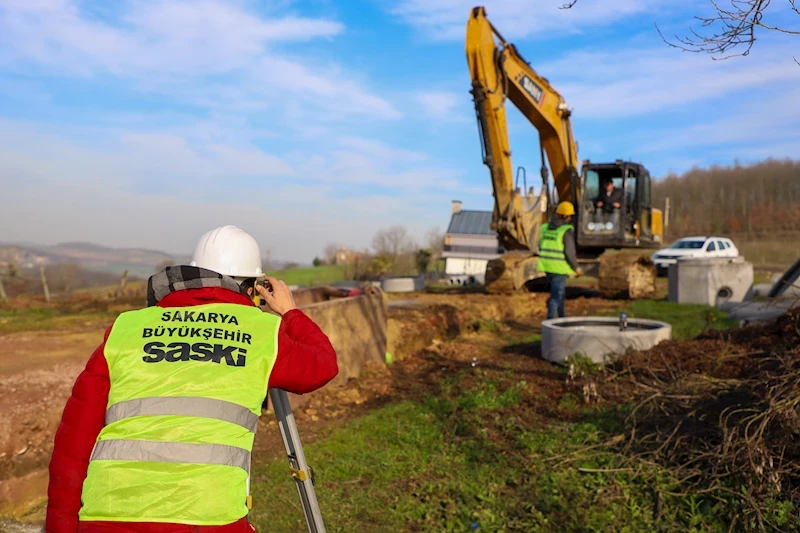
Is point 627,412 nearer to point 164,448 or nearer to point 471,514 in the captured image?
point 471,514

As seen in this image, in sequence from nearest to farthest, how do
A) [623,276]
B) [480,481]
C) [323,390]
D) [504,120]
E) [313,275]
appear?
1. [480,481]
2. [323,390]
3. [504,120]
4. [623,276]
5. [313,275]

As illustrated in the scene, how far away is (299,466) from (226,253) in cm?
91

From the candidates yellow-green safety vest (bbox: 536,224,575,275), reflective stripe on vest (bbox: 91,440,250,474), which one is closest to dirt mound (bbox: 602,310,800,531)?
reflective stripe on vest (bbox: 91,440,250,474)

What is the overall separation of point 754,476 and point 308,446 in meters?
3.64

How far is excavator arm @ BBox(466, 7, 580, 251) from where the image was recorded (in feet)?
42.3

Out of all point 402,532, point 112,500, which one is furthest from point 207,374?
point 402,532

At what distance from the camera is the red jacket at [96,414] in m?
2.05

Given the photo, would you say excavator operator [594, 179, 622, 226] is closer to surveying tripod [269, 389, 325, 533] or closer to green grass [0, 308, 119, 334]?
green grass [0, 308, 119, 334]

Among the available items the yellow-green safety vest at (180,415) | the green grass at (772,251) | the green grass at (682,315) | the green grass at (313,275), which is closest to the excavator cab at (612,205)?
the green grass at (682,315)

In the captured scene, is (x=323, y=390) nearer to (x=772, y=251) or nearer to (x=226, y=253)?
(x=226, y=253)

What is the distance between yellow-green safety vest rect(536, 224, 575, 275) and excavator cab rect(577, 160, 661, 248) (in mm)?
4967

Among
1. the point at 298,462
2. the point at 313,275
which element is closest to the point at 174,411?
the point at 298,462

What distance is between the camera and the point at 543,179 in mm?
15258

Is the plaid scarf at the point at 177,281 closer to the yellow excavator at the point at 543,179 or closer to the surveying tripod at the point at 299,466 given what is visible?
the surveying tripod at the point at 299,466
